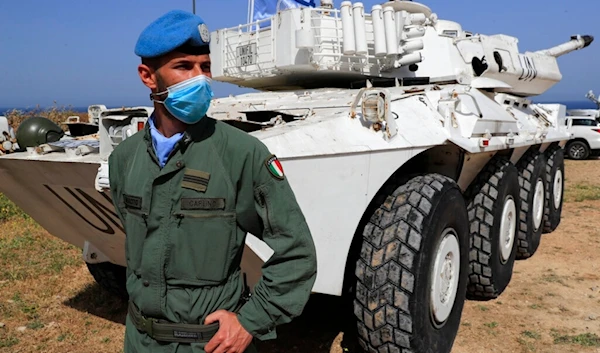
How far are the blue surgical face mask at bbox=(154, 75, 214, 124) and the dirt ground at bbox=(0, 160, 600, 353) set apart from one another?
2563mm

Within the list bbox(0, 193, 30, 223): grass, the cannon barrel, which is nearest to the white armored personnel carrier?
the cannon barrel

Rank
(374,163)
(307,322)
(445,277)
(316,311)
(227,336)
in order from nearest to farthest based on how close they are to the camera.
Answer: (227,336), (374,163), (445,277), (307,322), (316,311)

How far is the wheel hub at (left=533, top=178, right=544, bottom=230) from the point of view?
6.64 metres

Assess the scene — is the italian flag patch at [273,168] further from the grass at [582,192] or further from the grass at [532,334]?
the grass at [582,192]

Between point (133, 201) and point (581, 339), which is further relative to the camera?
point (581, 339)

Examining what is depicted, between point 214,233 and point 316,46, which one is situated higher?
point 316,46

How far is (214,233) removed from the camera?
1.81 meters

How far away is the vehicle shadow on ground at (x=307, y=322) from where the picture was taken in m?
4.05

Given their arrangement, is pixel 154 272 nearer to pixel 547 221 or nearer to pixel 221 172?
pixel 221 172

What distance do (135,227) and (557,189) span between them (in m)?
7.32

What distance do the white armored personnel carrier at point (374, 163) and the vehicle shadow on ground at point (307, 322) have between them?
0.73 feet

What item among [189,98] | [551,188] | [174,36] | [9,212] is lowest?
[9,212]

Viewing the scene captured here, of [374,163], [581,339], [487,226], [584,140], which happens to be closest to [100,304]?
[374,163]

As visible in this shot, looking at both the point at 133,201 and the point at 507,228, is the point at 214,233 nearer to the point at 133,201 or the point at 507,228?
the point at 133,201
